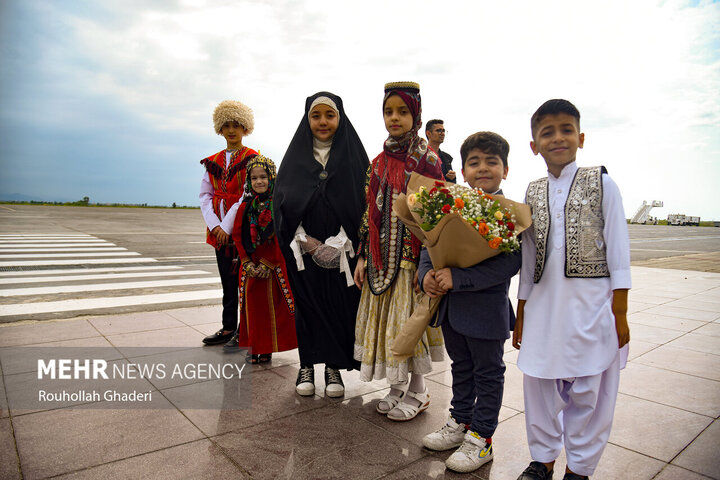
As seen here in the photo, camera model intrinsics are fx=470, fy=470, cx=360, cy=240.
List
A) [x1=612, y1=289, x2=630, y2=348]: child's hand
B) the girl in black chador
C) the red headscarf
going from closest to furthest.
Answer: [x1=612, y1=289, x2=630, y2=348]: child's hand → the red headscarf → the girl in black chador

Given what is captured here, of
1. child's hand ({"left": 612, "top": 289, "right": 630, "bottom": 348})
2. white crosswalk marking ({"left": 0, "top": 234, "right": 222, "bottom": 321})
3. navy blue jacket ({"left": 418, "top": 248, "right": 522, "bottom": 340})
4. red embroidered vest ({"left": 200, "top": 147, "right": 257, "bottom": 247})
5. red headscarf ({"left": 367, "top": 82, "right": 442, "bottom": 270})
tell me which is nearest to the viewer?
child's hand ({"left": 612, "top": 289, "right": 630, "bottom": 348})

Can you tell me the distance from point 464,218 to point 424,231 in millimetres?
235

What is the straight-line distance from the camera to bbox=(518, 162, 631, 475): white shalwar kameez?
1.97 metres

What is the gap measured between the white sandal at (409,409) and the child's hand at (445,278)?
981 millimetres

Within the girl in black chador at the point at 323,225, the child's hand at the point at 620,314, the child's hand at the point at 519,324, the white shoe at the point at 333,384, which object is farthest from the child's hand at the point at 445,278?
the white shoe at the point at 333,384

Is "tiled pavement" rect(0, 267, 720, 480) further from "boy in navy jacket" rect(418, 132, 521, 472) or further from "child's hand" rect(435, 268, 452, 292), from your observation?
"child's hand" rect(435, 268, 452, 292)

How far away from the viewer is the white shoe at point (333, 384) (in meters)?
3.20

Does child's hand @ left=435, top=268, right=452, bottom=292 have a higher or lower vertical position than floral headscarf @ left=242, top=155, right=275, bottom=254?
lower

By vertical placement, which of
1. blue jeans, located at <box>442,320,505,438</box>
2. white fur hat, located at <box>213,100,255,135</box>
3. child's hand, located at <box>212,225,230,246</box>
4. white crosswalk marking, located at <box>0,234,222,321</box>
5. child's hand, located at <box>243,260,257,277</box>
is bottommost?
white crosswalk marking, located at <box>0,234,222,321</box>

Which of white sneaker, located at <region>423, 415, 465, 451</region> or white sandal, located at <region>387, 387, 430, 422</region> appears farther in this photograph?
white sandal, located at <region>387, 387, 430, 422</region>

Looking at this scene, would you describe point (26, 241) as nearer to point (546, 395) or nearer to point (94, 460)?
point (94, 460)

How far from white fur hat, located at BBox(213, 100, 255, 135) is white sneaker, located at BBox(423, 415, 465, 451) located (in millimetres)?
3275

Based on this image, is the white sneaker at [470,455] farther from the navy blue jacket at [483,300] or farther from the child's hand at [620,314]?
the child's hand at [620,314]

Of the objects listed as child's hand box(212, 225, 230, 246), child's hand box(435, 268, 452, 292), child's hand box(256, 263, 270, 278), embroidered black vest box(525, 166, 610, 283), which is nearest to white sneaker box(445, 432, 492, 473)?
child's hand box(435, 268, 452, 292)
